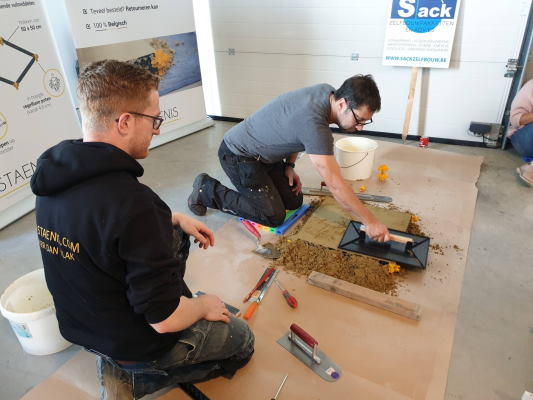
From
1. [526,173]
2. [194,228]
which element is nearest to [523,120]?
[526,173]

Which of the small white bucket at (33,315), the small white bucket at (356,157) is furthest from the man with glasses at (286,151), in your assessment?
the small white bucket at (33,315)

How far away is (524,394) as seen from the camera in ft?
4.82

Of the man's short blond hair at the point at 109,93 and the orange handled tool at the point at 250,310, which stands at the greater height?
the man's short blond hair at the point at 109,93

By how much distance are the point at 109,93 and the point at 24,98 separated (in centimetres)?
215

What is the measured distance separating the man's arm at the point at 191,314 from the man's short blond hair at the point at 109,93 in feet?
1.99

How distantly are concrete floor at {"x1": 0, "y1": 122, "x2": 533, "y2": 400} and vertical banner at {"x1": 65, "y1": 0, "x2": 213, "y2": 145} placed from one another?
98cm

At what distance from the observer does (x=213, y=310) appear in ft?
4.75

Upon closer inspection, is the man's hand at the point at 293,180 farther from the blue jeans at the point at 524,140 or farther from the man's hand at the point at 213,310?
the blue jeans at the point at 524,140

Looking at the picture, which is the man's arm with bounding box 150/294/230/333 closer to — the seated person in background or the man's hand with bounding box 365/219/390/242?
the man's hand with bounding box 365/219/390/242

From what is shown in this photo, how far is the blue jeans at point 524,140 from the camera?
3281mm

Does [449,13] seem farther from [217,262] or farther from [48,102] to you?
[48,102]

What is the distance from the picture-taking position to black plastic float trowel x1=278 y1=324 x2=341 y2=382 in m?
1.59

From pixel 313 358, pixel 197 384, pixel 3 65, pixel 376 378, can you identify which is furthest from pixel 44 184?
pixel 3 65

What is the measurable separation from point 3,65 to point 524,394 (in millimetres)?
3443
